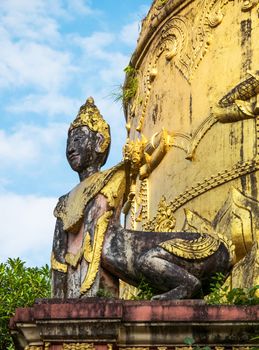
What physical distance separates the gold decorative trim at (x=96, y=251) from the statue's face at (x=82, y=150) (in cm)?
76

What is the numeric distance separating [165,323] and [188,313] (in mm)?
223

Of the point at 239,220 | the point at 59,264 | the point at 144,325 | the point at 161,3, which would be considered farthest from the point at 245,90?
the point at 144,325

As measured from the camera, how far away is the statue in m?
9.85

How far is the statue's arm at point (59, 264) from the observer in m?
10.3

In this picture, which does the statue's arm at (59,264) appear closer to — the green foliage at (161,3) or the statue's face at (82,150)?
the statue's face at (82,150)

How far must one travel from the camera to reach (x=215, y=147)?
1341cm

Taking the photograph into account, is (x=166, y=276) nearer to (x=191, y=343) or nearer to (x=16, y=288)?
(x=191, y=343)

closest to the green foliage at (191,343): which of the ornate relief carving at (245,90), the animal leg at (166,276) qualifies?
the animal leg at (166,276)

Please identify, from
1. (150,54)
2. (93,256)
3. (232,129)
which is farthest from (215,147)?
(93,256)

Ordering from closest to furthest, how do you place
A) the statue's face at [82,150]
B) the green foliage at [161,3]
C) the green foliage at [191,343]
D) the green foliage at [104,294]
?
1. the green foliage at [191,343]
2. the green foliage at [104,294]
3. the statue's face at [82,150]
4. the green foliage at [161,3]

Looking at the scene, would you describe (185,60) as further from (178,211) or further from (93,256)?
(93,256)

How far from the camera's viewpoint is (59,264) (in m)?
10.4

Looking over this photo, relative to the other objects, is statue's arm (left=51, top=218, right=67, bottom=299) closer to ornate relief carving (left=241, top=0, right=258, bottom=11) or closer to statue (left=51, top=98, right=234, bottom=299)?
statue (left=51, top=98, right=234, bottom=299)

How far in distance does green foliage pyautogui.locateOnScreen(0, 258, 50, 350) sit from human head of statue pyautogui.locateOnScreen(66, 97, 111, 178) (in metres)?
5.35
